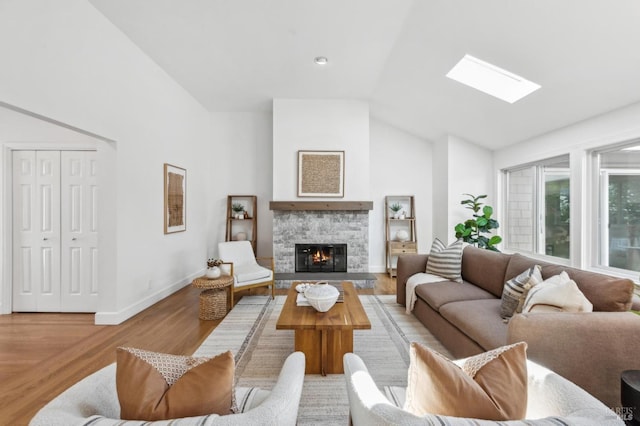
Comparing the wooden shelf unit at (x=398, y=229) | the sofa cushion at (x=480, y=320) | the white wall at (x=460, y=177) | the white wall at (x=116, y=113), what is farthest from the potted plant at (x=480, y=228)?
the white wall at (x=116, y=113)

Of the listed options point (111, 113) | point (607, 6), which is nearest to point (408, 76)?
point (607, 6)

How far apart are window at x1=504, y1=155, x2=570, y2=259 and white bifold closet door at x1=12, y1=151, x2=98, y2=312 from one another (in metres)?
5.92

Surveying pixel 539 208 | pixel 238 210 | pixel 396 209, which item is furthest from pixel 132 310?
pixel 539 208

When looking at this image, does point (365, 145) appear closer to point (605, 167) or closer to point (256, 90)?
point (256, 90)

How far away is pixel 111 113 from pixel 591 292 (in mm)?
4423

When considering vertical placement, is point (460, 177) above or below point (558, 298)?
above

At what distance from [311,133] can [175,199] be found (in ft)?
7.99

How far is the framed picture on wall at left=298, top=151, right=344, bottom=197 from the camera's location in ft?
16.6

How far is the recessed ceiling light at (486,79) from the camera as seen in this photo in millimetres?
3631

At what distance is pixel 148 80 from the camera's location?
374cm

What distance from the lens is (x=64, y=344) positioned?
271cm

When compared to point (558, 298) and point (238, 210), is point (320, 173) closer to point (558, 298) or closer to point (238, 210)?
point (238, 210)

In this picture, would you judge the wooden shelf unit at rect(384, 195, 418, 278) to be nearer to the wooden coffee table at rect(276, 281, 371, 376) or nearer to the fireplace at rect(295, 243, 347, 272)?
the fireplace at rect(295, 243, 347, 272)

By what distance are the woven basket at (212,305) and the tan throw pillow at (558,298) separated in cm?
295
